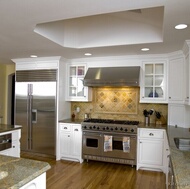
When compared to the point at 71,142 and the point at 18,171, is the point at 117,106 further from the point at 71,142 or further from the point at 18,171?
the point at 18,171

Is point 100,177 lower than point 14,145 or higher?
lower

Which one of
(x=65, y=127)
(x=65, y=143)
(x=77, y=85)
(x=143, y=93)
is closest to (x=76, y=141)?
(x=65, y=143)

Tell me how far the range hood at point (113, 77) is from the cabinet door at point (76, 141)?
1049mm

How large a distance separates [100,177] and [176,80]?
2.35m

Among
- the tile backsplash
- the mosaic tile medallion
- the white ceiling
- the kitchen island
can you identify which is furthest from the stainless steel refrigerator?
the kitchen island

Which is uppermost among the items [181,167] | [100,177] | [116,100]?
[116,100]

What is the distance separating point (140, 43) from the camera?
322 cm

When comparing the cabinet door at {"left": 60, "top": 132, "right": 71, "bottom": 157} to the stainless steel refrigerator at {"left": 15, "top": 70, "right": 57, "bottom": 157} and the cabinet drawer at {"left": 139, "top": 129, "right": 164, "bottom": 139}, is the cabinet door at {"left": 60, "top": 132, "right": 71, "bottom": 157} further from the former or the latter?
the cabinet drawer at {"left": 139, "top": 129, "right": 164, "bottom": 139}

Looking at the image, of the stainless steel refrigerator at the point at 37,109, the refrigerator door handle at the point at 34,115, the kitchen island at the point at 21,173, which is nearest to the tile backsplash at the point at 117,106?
the stainless steel refrigerator at the point at 37,109

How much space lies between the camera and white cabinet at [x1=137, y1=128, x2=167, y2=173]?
3701 millimetres

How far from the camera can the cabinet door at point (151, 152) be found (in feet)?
12.2

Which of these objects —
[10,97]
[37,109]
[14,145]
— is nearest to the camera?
[14,145]

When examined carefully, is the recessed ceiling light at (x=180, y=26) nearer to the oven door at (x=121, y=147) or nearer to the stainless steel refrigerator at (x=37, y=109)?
the oven door at (x=121, y=147)

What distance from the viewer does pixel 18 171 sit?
143cm
